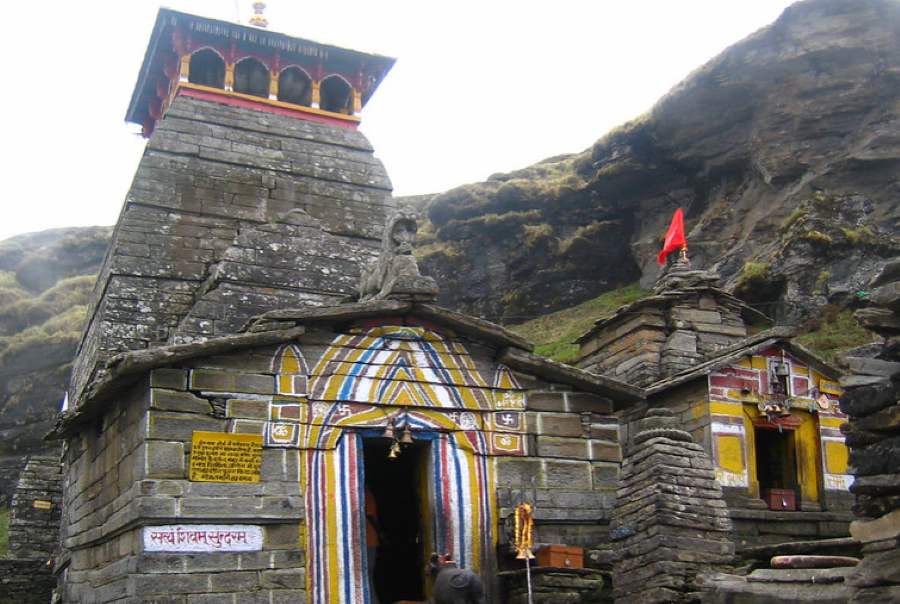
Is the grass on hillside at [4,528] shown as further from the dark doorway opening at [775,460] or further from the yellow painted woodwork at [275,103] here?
the dark doorway opening at [775,460]

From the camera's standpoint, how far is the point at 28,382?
124 feet

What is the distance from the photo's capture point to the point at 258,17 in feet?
71.3

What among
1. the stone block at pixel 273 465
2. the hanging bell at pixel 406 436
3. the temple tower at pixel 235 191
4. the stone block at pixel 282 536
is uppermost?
the temple tower at pixel 235 191

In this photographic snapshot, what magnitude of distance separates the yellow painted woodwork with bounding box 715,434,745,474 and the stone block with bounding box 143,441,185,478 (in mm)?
9490

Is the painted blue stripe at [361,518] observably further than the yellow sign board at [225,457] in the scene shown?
Yes

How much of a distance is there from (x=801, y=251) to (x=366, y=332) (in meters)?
19.7

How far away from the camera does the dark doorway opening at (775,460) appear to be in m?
18.5

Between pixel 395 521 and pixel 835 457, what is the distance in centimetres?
787

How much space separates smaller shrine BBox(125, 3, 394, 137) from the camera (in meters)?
20.8

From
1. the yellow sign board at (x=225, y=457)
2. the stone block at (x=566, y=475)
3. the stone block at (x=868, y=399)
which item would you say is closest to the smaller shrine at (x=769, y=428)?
the stone block at (x=566, y=475)

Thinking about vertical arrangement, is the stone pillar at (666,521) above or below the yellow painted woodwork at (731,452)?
below

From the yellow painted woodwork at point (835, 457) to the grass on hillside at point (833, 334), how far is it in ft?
24.0

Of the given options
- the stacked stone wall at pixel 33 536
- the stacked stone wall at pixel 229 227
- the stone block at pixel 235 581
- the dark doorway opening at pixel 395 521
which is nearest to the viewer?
the stone block at pixel 235 581

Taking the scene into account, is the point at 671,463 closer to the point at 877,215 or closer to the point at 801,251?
the point at 801,251
